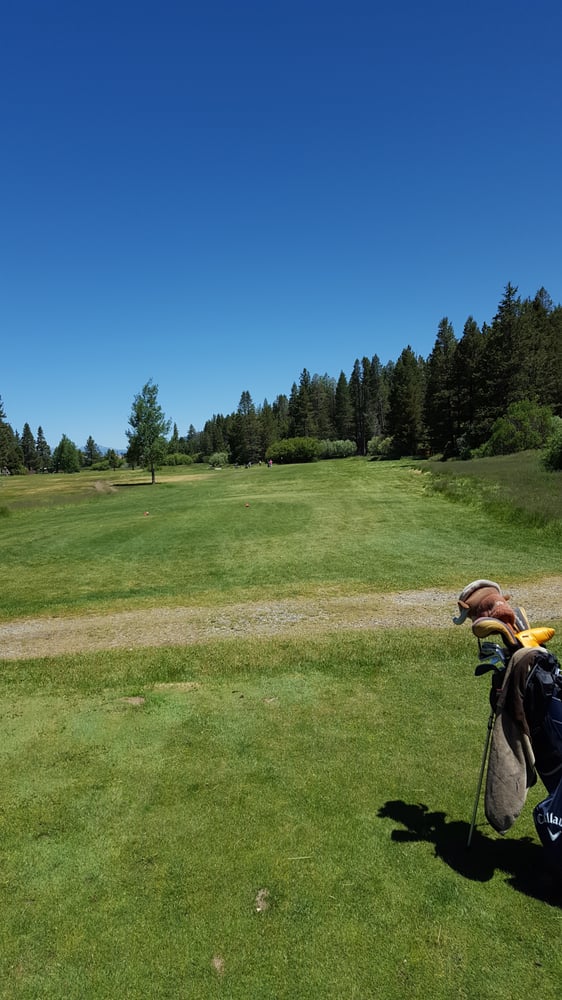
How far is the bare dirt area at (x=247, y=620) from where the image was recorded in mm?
10570

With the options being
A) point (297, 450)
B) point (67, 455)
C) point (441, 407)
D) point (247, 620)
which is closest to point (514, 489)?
point (247, 620)

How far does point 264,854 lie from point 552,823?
93.5 inches

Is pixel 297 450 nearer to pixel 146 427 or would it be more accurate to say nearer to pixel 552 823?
pixel 146 427

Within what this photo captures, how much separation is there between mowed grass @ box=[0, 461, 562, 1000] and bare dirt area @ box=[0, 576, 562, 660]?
0.68 meters

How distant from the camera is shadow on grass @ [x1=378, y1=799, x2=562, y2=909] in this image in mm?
3928

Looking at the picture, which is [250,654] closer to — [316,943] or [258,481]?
[316,943]

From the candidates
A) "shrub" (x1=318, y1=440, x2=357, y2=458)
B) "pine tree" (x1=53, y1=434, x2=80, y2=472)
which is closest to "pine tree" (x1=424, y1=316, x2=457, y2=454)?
"shrub" (x1=318, y1=440, x2=357, y2=458)

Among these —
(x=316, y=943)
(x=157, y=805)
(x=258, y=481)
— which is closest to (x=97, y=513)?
(x=258, y=481)

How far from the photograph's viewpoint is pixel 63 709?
7340 mm

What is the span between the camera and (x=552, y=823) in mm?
3605

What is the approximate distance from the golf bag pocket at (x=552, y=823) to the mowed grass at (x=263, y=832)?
0.43 meters

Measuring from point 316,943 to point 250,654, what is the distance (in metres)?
5.88

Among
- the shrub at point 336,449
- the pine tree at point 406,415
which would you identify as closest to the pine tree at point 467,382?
the pine tree at point 406,415

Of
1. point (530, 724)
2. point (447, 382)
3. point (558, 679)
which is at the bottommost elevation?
point (530, 724)
